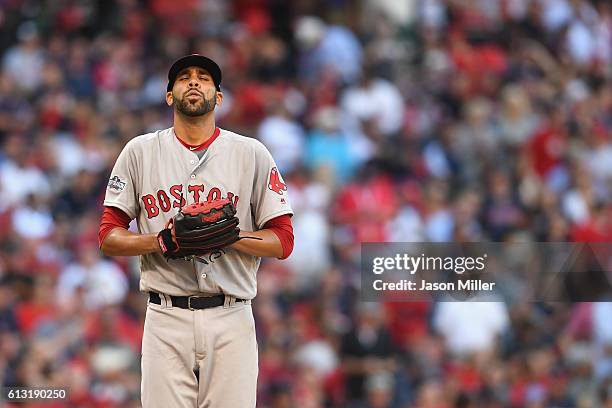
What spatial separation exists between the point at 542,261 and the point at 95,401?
2743 millimetres

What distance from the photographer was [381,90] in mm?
10867

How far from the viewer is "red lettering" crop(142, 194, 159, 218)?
405cm

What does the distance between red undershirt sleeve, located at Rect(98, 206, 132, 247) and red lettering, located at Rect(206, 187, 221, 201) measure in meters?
0.30

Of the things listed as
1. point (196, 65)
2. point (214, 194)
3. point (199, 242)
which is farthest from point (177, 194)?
point (196, 65)

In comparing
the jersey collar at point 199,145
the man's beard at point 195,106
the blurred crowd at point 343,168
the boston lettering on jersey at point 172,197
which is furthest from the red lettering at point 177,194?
the blurred crowd at point 343,168

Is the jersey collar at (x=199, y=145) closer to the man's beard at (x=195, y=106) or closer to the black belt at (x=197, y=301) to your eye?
the man's beard at (x=195, y=106)

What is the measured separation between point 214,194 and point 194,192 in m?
0.07

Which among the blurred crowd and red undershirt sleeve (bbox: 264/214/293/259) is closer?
red undershirt sleeve (bbox: 264/214/293/259)

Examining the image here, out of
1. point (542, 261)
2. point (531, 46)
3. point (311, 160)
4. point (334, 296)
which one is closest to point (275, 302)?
point (334, 296)

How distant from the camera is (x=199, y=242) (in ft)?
12.3

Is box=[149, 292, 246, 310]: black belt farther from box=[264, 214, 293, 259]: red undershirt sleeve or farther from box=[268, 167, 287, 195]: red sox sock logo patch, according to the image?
box=[268, 167, 287, 195]: red sox sock logo patch

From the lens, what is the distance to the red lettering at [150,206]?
4051 millimetres

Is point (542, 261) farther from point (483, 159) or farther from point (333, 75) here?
point (333, 75)

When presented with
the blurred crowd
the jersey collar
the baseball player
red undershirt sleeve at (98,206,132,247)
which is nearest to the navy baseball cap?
the baseball player
